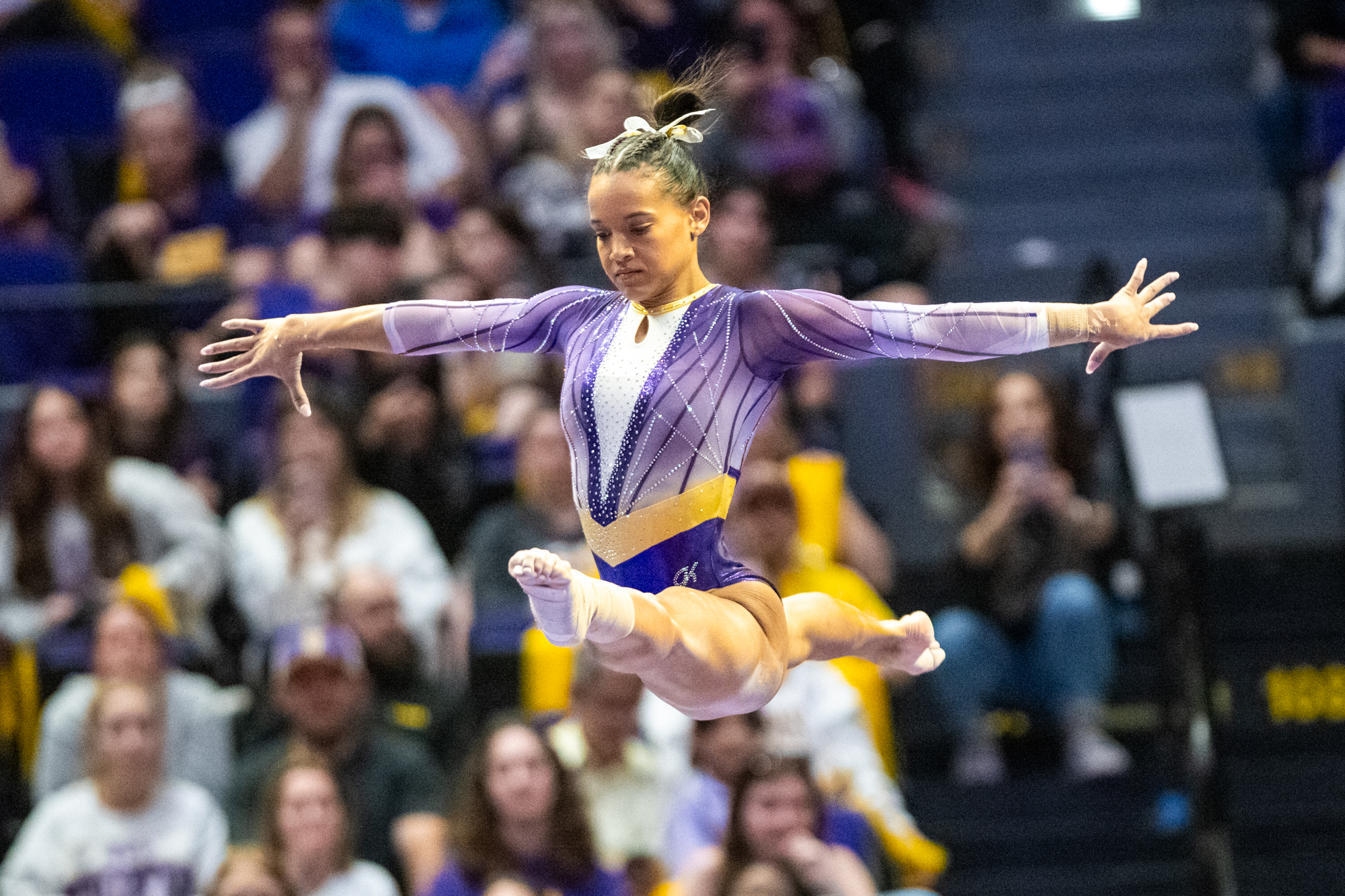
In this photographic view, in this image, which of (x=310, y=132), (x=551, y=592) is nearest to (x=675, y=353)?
(x=551, y=592)

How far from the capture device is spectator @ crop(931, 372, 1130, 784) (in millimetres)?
5379

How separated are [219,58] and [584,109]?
2345mm

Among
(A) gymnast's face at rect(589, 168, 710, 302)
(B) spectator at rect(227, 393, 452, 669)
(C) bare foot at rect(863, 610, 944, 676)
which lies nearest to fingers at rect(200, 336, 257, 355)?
(A) gymnast's face at rect(589, 168, 710, 302)

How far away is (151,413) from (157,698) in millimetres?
1120

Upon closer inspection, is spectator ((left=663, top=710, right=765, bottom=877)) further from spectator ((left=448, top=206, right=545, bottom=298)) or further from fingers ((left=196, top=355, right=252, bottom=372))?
fingers ((left=196, top=355, right=252, bottom=372))

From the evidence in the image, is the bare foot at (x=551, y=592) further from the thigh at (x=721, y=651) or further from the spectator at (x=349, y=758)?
the spectator at (x=349, y=758)

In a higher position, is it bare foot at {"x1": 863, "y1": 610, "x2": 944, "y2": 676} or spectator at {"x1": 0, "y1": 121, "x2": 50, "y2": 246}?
spectator at {"x1": 0, "y1": 121, "x2": 50, "y2": 246}

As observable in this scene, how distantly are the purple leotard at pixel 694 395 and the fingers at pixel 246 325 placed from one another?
581mm

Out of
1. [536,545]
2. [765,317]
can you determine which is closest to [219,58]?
[536,545]

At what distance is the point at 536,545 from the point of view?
5.40m

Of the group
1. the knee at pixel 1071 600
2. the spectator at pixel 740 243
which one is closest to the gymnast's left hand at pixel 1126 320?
the knee at pixel 1071 600

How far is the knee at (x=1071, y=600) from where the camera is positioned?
17.5ft

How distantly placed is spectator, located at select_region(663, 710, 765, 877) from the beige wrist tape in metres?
2.18

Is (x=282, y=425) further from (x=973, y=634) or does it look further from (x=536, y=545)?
(x=973, y=634)
